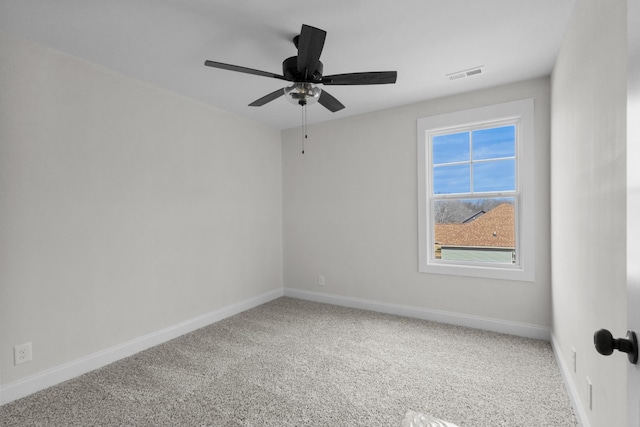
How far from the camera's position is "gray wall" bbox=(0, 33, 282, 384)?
2.20 metres

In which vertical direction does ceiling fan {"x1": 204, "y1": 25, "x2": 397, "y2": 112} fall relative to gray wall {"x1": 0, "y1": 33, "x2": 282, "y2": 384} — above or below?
above

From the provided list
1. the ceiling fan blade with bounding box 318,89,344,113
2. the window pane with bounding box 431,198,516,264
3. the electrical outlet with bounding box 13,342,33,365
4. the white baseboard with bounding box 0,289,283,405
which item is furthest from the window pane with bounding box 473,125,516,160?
the electrical outlet with bounding box 13,342,33,365

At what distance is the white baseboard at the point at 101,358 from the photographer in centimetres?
218

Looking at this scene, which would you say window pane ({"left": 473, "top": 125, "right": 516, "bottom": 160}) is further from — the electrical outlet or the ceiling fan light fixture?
the electrical outlet

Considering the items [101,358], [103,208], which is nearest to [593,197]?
[103,208]

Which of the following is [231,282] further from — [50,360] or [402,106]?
[402,106]

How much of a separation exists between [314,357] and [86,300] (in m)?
1.91

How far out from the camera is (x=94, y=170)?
2.61 meters

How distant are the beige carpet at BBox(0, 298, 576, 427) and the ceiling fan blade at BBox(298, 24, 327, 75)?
7.22 ft

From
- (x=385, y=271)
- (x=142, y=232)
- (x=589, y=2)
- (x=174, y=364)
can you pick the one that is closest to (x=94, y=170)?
(x=142, y=232)

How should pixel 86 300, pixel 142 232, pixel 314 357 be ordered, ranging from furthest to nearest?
pixel 142 232
pixel 314 357
pixel 86 300

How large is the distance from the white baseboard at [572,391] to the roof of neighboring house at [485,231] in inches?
41.1

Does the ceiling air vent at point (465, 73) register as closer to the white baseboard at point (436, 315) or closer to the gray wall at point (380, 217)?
the gray wall at point (380, 217)

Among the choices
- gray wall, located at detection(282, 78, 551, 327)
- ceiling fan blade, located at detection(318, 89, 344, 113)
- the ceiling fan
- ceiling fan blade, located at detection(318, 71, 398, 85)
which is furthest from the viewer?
gray wall, located at detection(282, 78, 551, 327)
